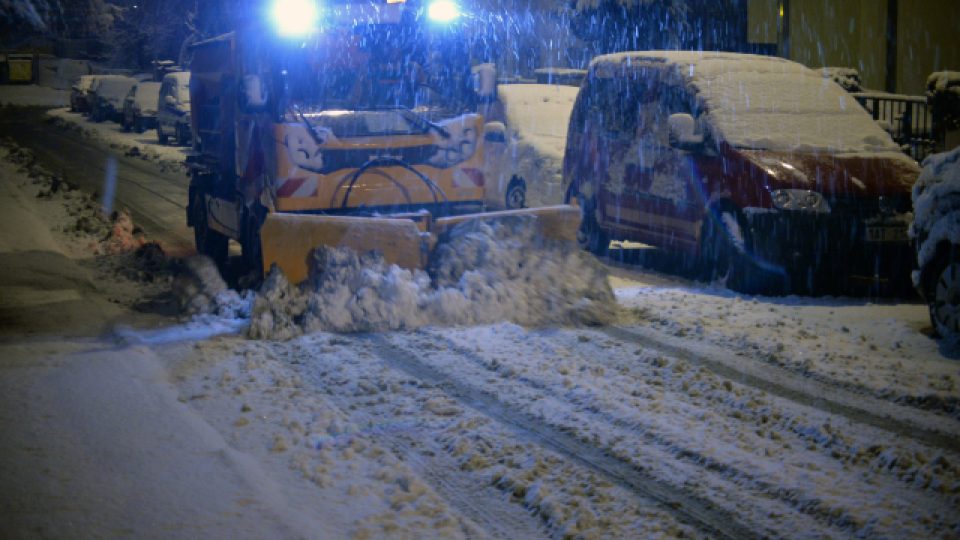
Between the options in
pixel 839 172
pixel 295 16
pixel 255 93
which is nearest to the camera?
pixel 255 93

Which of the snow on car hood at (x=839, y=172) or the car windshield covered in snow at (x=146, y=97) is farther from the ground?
the car windshield covered in snow at (x=146, y=97)

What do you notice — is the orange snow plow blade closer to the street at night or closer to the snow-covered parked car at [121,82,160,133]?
the street at night

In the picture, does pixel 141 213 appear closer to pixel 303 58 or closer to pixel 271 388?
pixel 303 58

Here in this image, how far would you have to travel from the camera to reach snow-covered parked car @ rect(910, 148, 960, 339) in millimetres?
7531

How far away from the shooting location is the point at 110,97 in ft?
130

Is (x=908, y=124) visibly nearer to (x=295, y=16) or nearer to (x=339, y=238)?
(x=295, y=16)

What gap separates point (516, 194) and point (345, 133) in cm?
497

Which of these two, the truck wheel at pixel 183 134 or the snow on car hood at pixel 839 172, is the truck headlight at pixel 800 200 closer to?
the snow on car hood at pixel 839 172

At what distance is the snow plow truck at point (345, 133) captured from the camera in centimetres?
866

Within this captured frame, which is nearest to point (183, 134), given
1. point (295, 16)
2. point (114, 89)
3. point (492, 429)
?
point (114, 89)

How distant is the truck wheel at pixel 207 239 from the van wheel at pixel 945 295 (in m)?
7.02

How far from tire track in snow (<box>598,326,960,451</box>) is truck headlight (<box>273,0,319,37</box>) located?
4.03 meters

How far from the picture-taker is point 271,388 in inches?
258

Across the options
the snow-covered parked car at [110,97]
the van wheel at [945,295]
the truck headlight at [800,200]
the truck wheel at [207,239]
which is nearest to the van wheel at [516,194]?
the truck wheel at [207,239]
